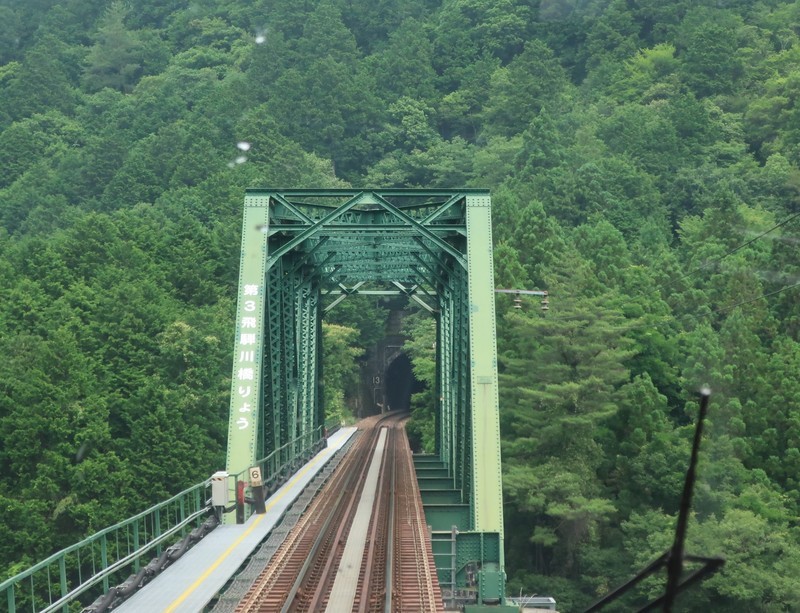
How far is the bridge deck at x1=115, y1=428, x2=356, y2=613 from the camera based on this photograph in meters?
13.1

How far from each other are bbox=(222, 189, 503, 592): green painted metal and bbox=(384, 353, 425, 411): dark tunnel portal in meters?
44.3

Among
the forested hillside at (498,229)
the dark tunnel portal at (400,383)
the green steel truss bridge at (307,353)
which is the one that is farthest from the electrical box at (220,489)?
the dark tunnel portal at (400,383)

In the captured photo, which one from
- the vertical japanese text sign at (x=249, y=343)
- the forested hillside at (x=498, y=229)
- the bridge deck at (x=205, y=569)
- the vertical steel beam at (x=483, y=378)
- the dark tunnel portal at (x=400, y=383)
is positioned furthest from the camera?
the dark tunnel portal at (x=400, y=383)

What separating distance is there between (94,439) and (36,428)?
2037mm

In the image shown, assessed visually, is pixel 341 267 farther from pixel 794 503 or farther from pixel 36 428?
pixel 794 503

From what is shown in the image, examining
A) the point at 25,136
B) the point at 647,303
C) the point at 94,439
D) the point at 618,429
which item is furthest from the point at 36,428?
the point at 25,136

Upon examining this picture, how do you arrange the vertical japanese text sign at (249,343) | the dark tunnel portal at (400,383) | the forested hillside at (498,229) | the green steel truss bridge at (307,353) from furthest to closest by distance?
the dark tunnel portal at (400,383), the forested hillside at (498,229), the vertical japanese text sign at (249,343), the green steel truss bridge at (307,353)

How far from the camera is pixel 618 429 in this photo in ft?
119

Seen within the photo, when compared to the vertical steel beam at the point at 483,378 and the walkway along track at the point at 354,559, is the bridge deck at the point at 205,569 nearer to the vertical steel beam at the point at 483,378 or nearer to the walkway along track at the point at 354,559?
the walkway along track at the point at 354,559

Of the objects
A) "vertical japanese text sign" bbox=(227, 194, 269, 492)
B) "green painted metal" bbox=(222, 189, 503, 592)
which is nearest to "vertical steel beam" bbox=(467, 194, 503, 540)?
"green painted metal" bbox=(222, 189, 503, 592)

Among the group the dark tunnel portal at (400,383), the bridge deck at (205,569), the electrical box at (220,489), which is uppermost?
the dark tunnel portal at (400,383)

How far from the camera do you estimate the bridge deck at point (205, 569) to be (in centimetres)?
1315

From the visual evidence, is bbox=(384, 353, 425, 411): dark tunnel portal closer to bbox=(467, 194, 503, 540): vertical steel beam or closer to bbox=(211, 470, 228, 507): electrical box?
bbox=(467, 194, 503, 540): vertical steel beam

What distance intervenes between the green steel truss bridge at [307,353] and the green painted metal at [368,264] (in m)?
0.03
